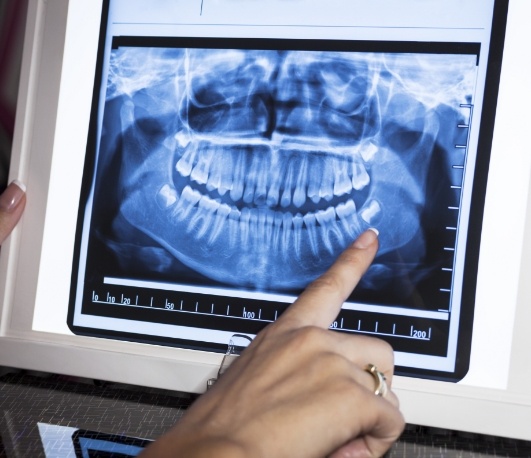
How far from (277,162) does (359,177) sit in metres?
0.10

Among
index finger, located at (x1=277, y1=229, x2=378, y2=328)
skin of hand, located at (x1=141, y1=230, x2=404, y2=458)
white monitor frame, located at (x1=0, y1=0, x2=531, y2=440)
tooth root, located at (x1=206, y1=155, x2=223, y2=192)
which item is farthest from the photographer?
tooth root, located at (x1=206, y1=155, x2=223, y2=192)

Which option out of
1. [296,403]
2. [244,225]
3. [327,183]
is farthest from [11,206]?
[296,403]

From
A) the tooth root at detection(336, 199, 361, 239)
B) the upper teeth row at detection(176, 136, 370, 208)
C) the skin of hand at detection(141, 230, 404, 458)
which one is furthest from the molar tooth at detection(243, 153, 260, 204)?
the skin of hand at detection(141, 230, 404, 458)

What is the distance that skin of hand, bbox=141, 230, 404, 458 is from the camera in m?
0.57

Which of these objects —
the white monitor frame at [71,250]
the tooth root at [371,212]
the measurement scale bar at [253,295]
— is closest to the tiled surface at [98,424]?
the white monitor frame at [71,250]

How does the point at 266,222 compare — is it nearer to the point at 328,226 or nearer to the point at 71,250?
the point at 328,226

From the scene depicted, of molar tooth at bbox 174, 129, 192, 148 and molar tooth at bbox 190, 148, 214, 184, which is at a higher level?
molar tooth at bbox 174, 129, 192, 148

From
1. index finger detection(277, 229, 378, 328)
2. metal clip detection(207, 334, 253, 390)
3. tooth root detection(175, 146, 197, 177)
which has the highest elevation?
tooth root detection(175, 146, 197, 177)

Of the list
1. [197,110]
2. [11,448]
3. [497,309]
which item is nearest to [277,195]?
[197,110]

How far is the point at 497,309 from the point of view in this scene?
811 mm

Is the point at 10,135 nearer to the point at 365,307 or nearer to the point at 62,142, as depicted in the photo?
the point at 62,142

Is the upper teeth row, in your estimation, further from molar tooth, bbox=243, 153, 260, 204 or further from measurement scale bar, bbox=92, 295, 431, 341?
measurement scale bar, bbox=92, 295, 431, 341

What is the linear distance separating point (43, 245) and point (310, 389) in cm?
53

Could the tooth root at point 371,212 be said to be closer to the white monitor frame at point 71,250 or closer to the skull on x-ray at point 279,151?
the skull on x-ray at point 279,151
